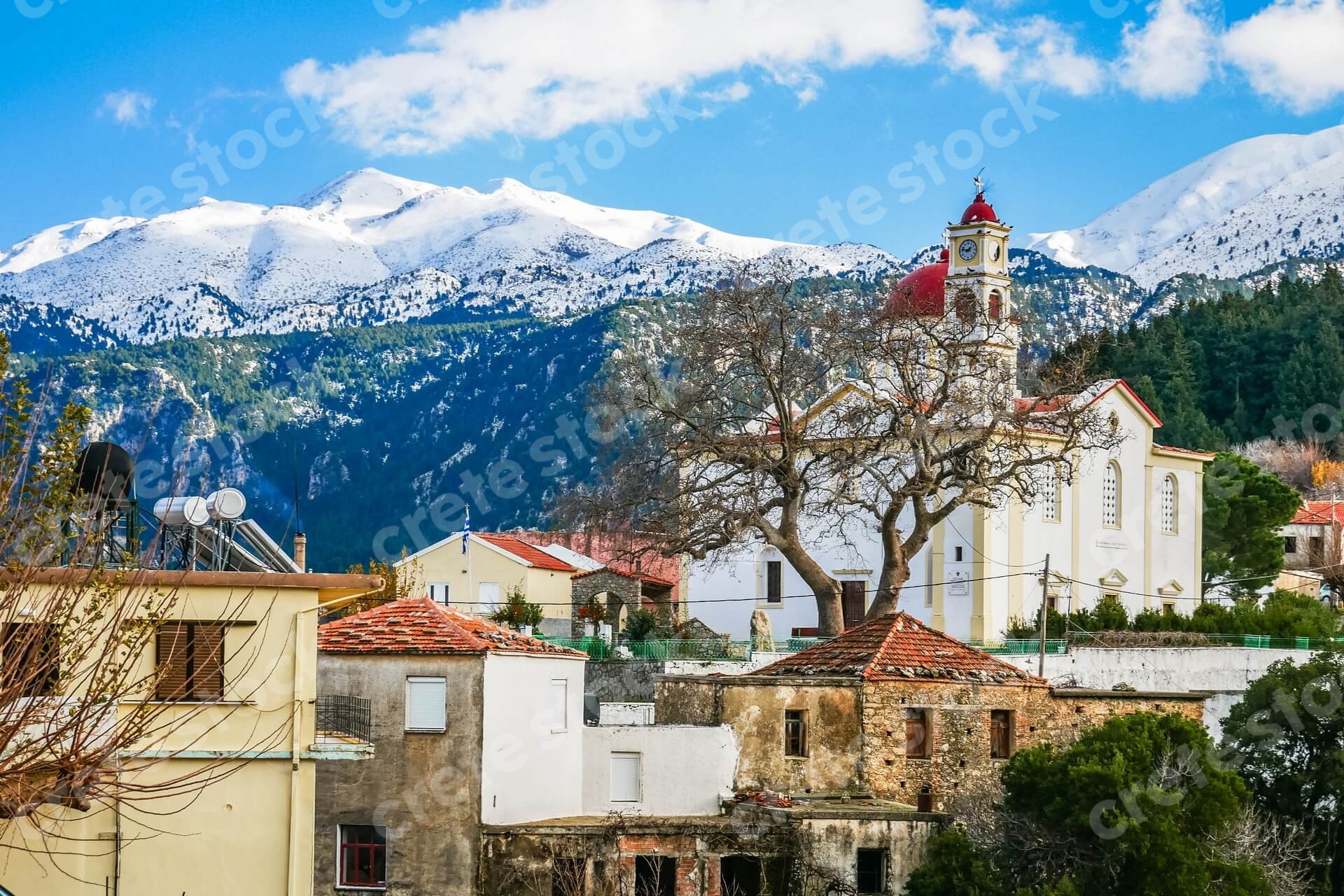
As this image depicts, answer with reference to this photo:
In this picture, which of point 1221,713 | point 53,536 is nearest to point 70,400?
point 53,536

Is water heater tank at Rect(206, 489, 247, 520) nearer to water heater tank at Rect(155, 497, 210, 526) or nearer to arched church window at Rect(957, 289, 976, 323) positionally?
water heater tank at Rect(155, 497, 210, 526)

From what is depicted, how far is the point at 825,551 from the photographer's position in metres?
53.8

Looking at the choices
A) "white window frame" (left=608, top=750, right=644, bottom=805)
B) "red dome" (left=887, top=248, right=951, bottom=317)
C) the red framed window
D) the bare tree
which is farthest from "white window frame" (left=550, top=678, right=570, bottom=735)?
"red dome" (left=887, top=248, right=951, bottom=317)

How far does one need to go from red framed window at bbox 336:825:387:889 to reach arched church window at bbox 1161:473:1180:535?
36.4 m

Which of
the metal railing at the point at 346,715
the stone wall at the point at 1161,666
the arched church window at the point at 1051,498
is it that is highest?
the arched church window at the point at 1051,498

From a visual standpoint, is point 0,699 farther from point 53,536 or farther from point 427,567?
point 427,567

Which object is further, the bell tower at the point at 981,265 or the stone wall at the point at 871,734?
the bell tower at the point at 981,265

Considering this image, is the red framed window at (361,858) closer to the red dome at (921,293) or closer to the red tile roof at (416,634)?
the red tile roof at (416,634)

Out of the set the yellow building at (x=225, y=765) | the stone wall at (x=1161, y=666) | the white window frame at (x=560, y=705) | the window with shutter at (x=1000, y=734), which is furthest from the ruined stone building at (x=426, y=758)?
the stone wall at (x=1161, y=666)

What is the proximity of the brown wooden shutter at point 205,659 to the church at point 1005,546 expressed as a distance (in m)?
28.7

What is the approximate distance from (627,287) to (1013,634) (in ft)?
491

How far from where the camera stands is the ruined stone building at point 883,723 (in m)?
31.8

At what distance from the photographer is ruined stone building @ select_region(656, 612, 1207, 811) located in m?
31.8

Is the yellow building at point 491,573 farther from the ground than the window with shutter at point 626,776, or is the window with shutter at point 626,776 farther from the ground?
the yellow building at point 491,573
